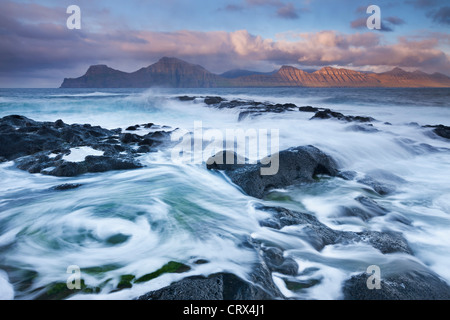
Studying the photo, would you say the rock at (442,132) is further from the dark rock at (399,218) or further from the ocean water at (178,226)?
the dark rock at (399,218)

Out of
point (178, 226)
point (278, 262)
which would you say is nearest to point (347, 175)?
point (278, 262)

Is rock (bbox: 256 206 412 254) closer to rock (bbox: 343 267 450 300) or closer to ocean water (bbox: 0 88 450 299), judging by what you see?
ocean water (bbox: 0 88 450 299)

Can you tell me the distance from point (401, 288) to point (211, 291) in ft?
5.49

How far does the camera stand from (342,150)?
787 centimetres

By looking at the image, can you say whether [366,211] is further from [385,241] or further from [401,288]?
[401,288]

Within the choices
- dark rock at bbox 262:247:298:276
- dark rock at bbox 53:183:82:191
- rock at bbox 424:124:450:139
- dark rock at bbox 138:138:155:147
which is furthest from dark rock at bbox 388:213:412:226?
rock at bbox 424:124:450:139

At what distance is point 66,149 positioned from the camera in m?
6.82

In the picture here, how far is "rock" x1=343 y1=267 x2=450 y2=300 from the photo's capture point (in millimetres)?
2338

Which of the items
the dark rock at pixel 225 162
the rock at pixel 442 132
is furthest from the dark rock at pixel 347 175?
the rock at pixel 442 132

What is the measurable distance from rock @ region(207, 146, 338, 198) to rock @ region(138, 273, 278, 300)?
2.60 m
